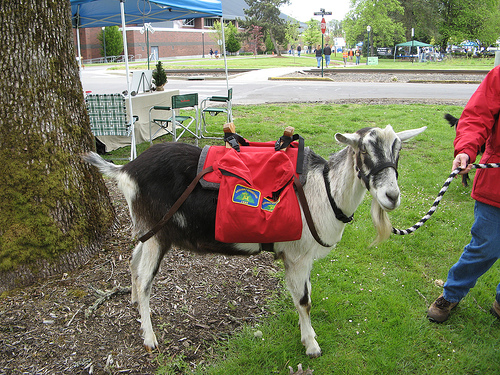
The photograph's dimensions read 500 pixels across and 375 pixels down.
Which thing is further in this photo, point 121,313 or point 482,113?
point 121,313

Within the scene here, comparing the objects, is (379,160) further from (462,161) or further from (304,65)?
(304,65)

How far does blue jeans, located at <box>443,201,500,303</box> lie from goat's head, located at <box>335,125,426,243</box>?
0.86 m

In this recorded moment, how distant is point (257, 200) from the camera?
105 inches

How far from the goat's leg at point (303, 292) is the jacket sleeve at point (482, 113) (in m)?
1.38

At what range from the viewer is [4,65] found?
3.39m

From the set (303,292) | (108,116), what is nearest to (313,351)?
(303,292)

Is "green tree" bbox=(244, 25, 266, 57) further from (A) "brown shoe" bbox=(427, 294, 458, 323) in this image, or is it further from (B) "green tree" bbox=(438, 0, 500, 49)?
(A) "brown shoe" bbox=(427, 294, 458, 323)

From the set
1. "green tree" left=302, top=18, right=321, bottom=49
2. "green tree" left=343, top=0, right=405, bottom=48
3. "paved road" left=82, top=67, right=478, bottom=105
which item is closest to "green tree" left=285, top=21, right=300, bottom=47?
"green tree" left=302, top=18, right=321, bottom=49

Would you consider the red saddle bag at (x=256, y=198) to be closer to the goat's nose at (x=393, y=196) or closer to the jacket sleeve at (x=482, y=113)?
the goat's nose at (x=393, y=196)

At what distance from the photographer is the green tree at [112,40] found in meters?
43.8

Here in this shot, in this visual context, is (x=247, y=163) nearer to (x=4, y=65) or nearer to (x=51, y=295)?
(x=51, y=295)

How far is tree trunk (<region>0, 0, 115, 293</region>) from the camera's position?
3.40 metres

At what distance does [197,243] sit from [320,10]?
85.8ft

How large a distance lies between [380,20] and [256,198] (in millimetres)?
50914
